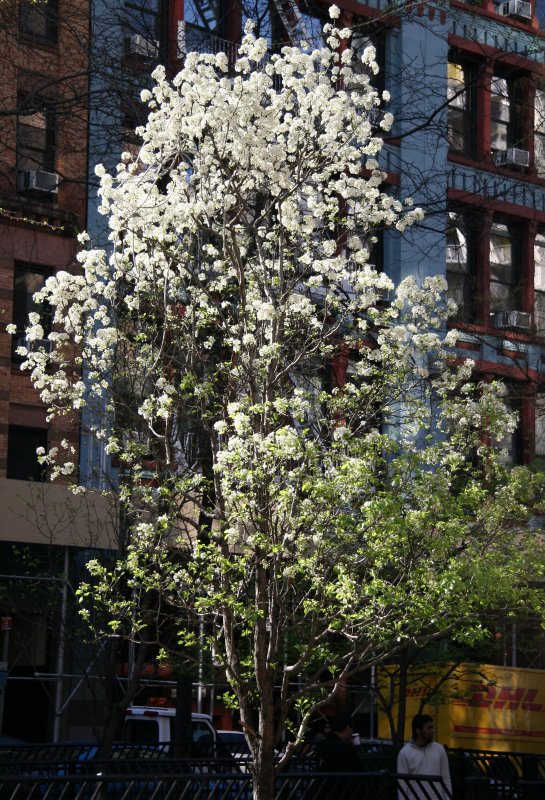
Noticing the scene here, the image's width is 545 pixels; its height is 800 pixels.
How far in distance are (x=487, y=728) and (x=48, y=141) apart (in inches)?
607

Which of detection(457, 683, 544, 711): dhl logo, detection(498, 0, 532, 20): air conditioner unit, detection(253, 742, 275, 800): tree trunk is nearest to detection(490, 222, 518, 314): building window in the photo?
detection(498, 0, 532, 20): air conditioner unit

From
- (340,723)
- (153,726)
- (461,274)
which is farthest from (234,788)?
(461,274)

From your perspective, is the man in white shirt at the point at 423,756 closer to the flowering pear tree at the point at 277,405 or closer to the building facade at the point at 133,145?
the flowering pear tree at the point at 277,405

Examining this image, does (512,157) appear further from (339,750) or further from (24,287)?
(339,750)

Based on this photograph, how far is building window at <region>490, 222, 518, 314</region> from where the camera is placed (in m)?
36.6

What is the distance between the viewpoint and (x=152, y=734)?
22.0 m

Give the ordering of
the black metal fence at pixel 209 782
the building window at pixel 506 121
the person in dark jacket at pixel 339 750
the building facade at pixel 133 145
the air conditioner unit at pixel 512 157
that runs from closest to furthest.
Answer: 1. the black metal fence at pixel 209 782
2. the person in dark jacket at pixel 339 750
3. the building facade at pixel 133 145
4. the air conditioner unit at pixel 512 157
5. the building window at pixel 506 121

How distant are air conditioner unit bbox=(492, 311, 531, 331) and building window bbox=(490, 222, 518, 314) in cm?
62

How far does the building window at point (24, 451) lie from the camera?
28.0m

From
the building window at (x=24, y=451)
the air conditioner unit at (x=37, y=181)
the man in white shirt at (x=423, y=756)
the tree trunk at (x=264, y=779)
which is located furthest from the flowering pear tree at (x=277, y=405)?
the air conditioner unit at (x=37, y=181)

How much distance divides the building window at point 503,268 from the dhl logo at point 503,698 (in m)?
11.9

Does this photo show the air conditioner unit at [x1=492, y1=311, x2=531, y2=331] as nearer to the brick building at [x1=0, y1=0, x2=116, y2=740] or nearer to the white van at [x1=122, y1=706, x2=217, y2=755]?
the brick building at [x1=0, y1=0, x2=116, y2=740]

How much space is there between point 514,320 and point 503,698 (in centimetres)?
1145

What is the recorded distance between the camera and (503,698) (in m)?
27.5
